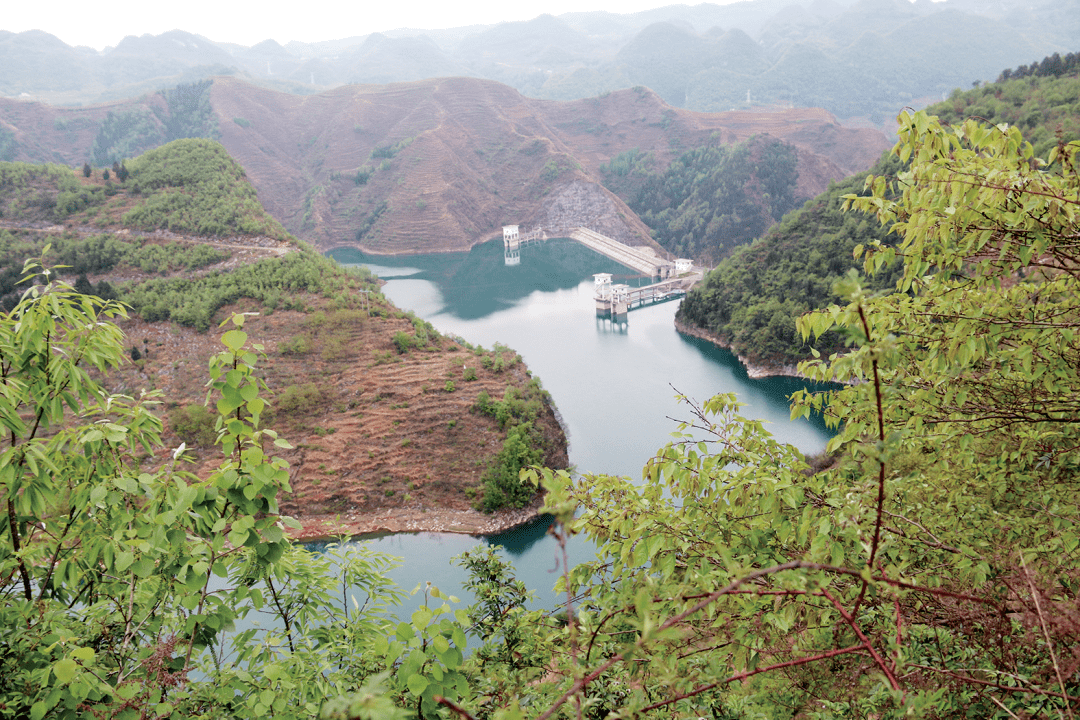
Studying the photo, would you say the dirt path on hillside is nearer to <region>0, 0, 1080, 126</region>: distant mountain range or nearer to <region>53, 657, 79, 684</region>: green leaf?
<region>53, 657, 79, 684</region>: green leaf

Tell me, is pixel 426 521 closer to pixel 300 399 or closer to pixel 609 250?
pixel 300 399

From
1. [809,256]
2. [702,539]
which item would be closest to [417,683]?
[702,539]

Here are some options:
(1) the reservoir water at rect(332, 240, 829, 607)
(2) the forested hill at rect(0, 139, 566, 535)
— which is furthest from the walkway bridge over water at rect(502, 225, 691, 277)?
(2) the forested hill at rect(0, 139, 566, 535)

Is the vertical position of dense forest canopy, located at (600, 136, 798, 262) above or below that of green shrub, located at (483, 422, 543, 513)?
above

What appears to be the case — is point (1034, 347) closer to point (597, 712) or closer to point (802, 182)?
point (597, 712)

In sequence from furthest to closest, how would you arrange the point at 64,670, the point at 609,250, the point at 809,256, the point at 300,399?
the point at 609,250 < the point at 809,256 < the point at 300,399 < the point at 64,670

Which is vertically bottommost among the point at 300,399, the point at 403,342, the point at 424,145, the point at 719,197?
the point at 300,399

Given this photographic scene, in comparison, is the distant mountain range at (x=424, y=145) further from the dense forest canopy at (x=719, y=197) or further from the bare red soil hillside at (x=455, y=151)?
the dense forest canopy at (x=719, y=197)
